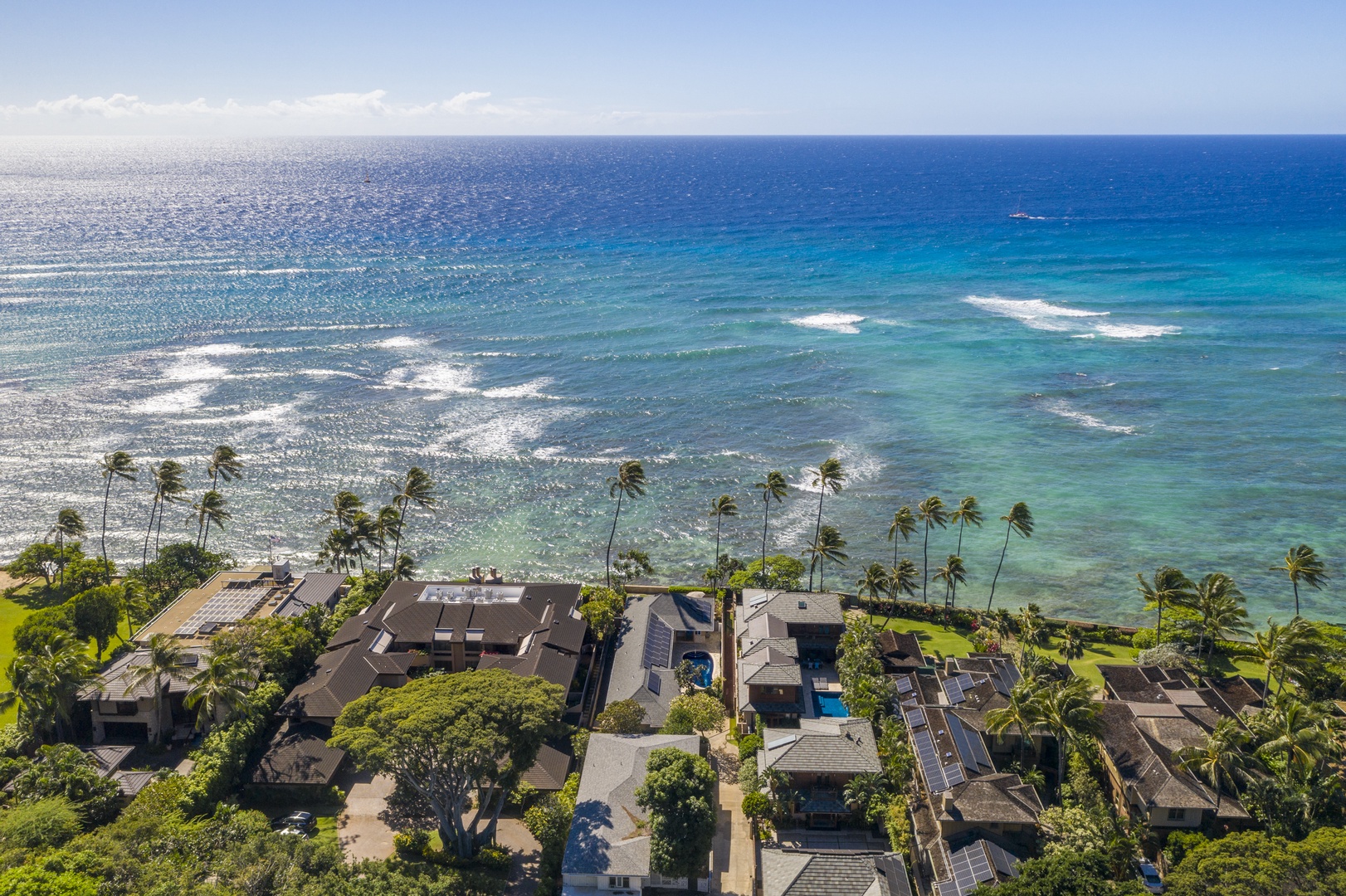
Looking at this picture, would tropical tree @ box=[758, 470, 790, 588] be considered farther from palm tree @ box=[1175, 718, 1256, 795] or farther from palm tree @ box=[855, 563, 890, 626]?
palm tree @ box=[1175, 718, 1256, 795]

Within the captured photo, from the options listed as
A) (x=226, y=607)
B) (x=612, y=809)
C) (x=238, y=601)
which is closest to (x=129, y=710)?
(x=226, y=607)

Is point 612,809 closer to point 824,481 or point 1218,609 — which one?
point 824,481

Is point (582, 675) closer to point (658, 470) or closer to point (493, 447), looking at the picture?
point (658, 470)

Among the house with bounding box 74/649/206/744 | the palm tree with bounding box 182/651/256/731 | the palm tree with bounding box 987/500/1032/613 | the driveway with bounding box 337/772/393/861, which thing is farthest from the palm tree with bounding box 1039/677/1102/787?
the house with bounding box 74/649/206/744

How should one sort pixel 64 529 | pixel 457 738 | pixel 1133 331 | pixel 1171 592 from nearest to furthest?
pixel 457 738 < pixel 1171 592 < pixel 64 529 < pixel 1133 331

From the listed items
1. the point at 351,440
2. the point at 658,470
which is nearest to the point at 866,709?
the point at 658,470
